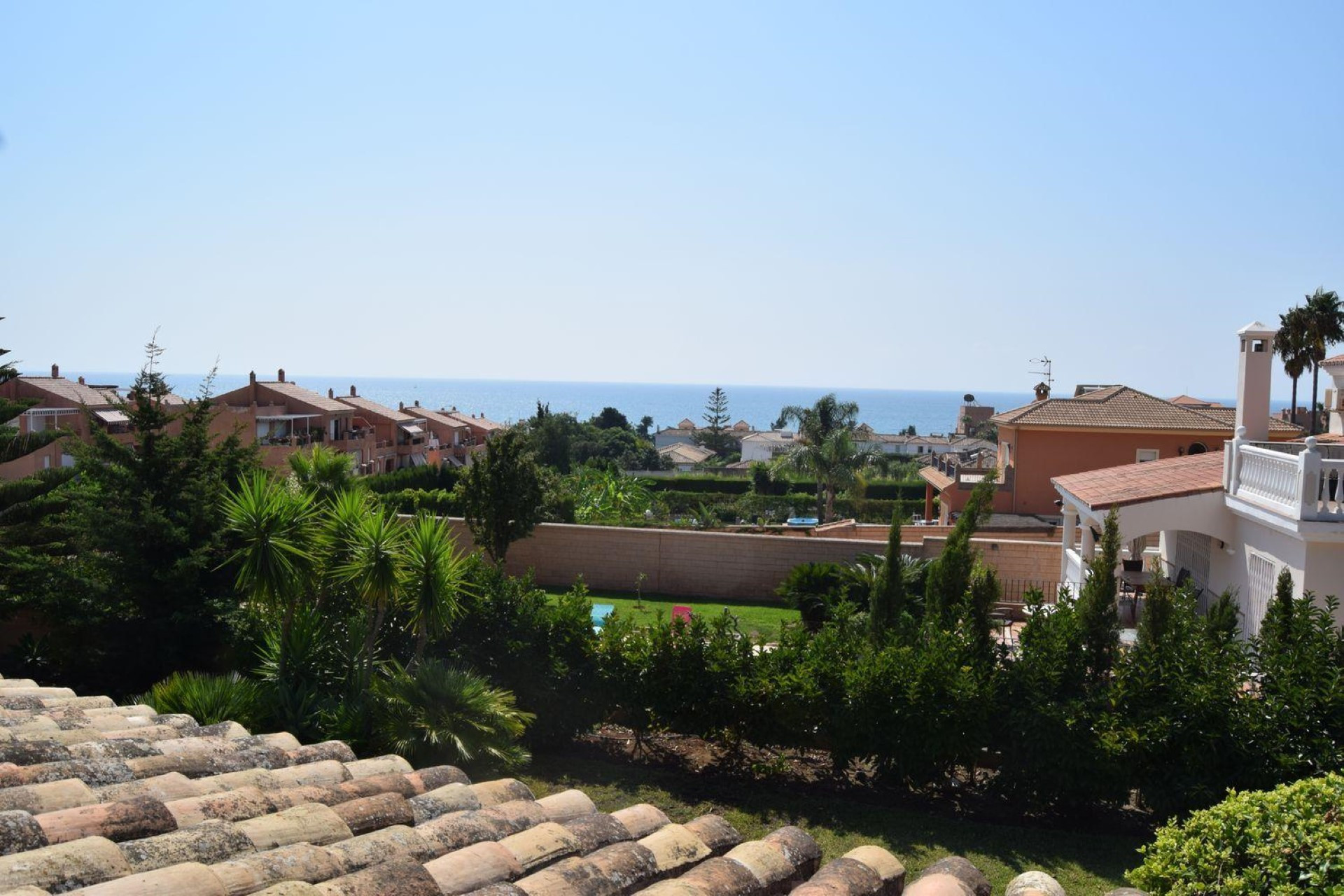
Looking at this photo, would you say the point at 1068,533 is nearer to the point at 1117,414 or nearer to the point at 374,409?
the point at 1117,414

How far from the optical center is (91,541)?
1216cm

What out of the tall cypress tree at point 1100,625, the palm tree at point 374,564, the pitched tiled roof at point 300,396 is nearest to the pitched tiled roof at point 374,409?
the pitched tiled roof at point 300,396

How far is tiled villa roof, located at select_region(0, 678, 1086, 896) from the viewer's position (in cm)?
335

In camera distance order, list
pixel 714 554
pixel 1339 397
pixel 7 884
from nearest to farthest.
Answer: pixel 7 884 → pixel 1339 397 → pixel 714 554

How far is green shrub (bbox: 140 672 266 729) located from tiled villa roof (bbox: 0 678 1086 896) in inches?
143

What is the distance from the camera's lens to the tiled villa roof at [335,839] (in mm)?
3354

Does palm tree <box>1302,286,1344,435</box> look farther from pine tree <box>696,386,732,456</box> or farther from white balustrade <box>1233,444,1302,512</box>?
pine tree <box>696,386,732,456</box>

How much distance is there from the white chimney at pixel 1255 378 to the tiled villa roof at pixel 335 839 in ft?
45.4

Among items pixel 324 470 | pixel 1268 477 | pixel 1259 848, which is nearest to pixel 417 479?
pixel 324 470

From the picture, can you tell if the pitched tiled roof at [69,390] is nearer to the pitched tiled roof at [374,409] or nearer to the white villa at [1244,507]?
the pitched tiled roof at [374,409]

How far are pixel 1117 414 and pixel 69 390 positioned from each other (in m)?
41.9

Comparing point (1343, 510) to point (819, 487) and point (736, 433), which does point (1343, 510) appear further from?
point (736, 433)

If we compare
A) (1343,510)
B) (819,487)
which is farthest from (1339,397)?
(819,487)

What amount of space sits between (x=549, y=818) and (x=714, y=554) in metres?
18.1
